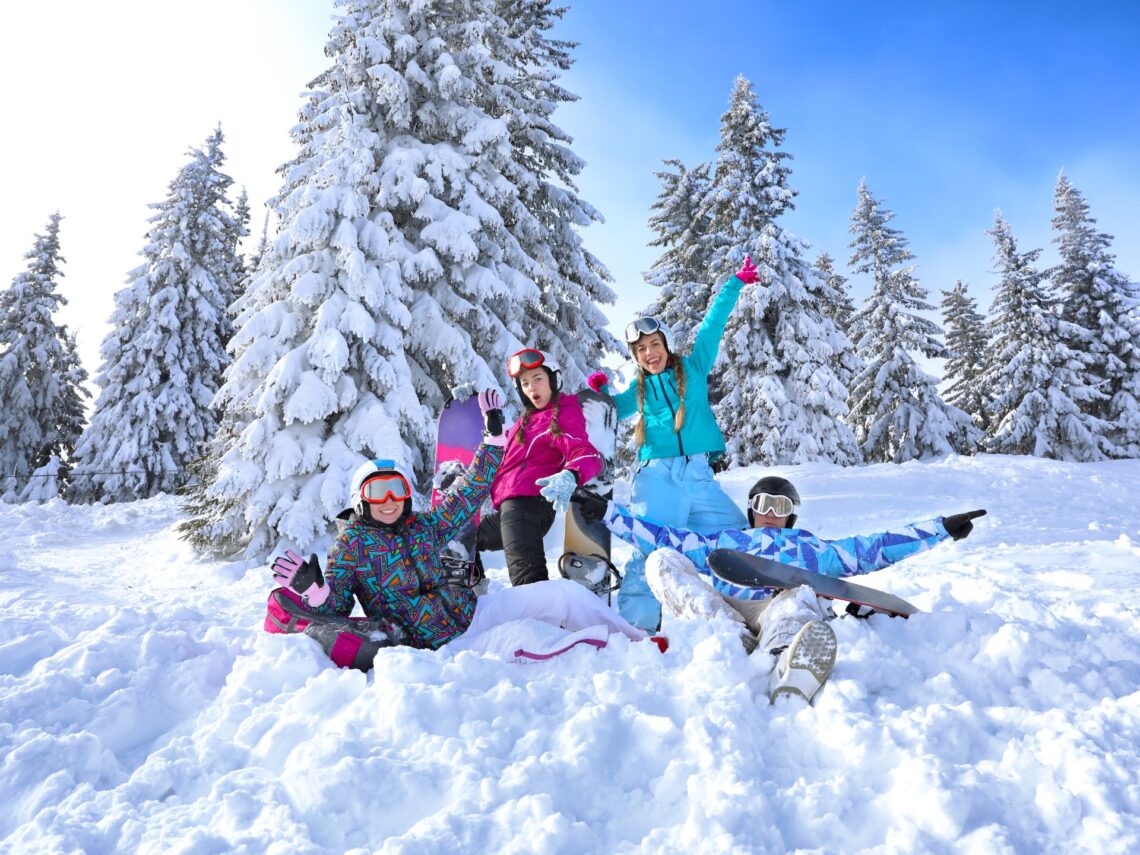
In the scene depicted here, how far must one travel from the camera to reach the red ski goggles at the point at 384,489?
11.9 ft

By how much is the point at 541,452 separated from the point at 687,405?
1.06m

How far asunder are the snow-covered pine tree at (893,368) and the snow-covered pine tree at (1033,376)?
5.95 feet

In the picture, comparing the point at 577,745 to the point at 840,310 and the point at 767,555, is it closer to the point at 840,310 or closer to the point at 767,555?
the point at 767,555

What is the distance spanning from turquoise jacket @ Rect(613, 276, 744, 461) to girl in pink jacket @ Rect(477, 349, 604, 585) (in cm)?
47

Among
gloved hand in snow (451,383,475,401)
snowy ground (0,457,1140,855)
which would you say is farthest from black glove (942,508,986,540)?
gloved hand in snow (451,383,475,401)

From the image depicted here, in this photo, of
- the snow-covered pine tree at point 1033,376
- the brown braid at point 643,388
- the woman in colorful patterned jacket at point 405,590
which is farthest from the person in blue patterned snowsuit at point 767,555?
the snow-covered pine tree at point 1033,376

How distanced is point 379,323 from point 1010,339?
23.8 m

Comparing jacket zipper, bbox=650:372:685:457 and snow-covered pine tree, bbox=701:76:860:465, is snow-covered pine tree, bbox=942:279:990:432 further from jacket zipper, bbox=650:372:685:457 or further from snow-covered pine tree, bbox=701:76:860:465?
jacket zipper, bbox=650:372:685:457

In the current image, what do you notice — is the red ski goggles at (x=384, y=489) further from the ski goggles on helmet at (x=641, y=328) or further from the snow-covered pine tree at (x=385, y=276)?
the snow-covered pine tree at (x=385, y=276)

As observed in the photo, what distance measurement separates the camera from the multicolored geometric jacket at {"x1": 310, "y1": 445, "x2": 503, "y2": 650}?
11.6ft

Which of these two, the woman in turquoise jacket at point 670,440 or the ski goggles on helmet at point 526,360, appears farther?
the ski goggles on helmet at point 526,360

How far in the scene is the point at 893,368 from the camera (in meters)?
22.0

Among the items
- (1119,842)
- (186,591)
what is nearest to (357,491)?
(1119,842)

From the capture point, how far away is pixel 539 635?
3.33m
